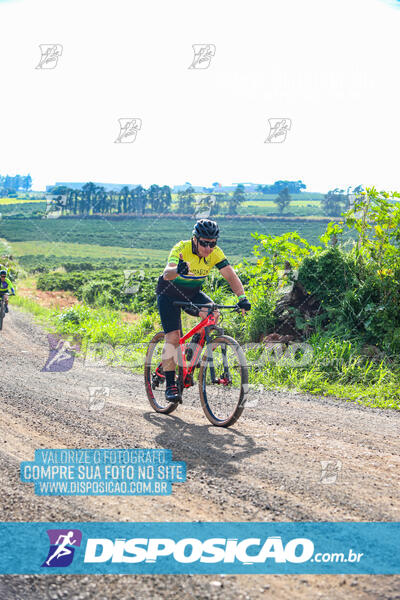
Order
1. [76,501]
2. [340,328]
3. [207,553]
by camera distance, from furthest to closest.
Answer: [340,328]
[76,501]
[207,553]

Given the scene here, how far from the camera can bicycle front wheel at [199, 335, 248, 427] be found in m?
5.65

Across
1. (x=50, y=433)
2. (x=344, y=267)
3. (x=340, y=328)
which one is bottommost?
(x=50, y=433)

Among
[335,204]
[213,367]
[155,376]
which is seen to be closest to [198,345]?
[213,367]

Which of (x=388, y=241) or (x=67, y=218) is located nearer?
(x=388, y=241)

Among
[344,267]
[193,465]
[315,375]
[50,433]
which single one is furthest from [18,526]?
[344,267]

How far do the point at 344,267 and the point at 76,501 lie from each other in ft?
22.9

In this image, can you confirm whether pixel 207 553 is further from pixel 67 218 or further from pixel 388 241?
pixel 67 218

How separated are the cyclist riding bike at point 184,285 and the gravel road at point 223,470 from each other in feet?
2.58

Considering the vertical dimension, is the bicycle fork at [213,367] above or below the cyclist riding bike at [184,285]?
below

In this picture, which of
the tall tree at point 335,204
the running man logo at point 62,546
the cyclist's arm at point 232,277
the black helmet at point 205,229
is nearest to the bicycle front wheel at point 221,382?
the cyclist's arm at point 232,277

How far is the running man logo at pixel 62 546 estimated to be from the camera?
3105mm

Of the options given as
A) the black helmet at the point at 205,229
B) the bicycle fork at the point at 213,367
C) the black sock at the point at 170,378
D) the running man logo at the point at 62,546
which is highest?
the black helmet at the point at 205,229

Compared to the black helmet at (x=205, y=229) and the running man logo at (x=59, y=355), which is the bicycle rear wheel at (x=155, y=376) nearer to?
the black helmet at (x=205, y=229)

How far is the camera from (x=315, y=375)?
8156 millimetres
